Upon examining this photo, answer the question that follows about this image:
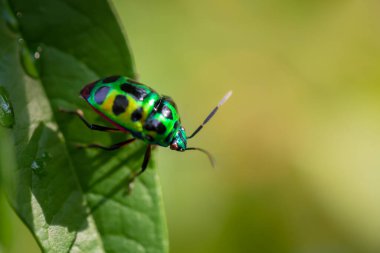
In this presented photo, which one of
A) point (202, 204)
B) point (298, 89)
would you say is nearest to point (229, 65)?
point (298, 89)

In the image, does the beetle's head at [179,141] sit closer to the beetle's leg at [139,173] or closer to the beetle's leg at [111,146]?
the beetle's leg at [111,146]

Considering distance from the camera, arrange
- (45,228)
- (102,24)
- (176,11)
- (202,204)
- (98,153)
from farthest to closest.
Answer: (176,11) → (202,204) → (98,153) → (102,24) → (45,228)

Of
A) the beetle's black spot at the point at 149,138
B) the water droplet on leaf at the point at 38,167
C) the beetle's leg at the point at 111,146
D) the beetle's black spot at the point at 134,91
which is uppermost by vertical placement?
the beetle's black spot at the point at 134,91

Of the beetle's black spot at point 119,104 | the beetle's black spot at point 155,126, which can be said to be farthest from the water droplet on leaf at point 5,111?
the beetle's black spot at point 155,126

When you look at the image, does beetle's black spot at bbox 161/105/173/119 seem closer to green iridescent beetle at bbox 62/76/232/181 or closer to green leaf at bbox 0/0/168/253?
green iridescent beetle at bbox 62/76/232/181

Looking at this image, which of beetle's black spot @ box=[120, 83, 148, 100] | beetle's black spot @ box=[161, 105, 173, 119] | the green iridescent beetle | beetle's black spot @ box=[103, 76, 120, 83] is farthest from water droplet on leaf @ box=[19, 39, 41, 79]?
beetle's black spot @ box=[161, 105, 173, 119]

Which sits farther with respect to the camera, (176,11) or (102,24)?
(176,11)

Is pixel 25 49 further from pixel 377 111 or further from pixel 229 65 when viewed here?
pixel 377 111

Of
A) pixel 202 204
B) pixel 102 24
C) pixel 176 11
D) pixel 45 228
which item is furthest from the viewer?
pixel 176 11
